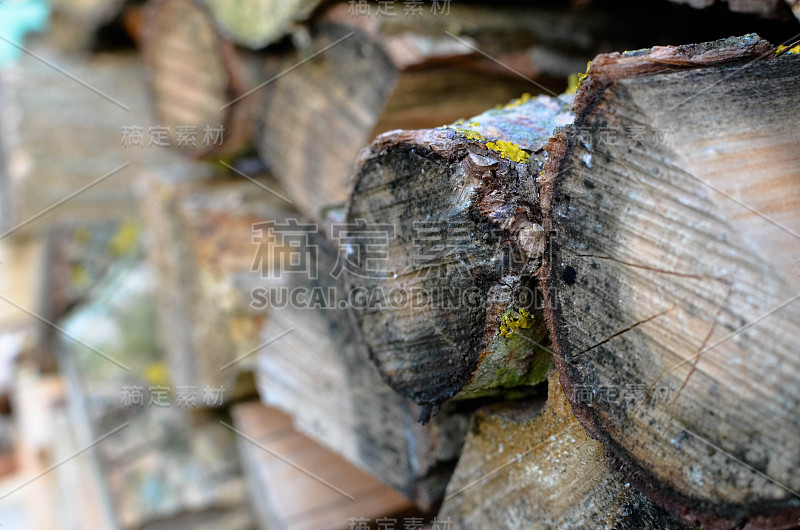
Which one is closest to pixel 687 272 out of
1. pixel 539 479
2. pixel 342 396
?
pixel 539 479

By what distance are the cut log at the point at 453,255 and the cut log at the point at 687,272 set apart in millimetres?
57

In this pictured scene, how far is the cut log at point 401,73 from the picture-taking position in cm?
153

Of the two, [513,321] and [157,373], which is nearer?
[513,321]

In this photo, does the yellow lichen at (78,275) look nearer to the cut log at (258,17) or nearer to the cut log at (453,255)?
the cut log at (258,17)

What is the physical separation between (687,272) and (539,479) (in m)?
0.45

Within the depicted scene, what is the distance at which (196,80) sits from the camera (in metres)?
1.95

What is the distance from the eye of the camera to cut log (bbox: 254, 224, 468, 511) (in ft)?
3.91

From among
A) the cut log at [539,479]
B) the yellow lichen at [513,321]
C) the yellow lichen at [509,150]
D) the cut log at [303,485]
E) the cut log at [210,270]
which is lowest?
the cut log at [303,485]

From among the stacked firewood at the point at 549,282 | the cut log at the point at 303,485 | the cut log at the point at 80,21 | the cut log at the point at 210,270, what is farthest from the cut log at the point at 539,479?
the cut log at the point at 80,21

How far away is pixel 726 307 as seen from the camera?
633 millimetres

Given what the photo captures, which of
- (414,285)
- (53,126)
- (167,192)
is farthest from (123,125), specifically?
(414,285)

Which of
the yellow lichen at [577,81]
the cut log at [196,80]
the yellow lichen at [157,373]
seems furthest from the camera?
the yellow lichen at [157,373]

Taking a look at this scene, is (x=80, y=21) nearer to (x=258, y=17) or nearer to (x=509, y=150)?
(x=258, y=17)

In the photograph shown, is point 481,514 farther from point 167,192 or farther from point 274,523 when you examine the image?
point 167,192
